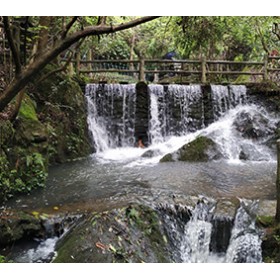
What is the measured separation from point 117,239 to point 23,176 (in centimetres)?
243

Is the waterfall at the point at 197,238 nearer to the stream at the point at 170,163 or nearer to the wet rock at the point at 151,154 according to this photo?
the stream at the point at 170,163

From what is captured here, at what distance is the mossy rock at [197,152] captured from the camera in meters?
6.79

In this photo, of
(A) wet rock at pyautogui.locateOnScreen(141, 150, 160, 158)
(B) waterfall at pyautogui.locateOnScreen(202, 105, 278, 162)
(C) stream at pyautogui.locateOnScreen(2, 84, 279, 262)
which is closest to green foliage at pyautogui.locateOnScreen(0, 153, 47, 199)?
(C) stream at pyautogui.locateOnScreen(2, 84, 279, 262)

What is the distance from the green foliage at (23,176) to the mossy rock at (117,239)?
1518 millimetres

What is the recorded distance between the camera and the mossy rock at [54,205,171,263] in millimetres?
2920

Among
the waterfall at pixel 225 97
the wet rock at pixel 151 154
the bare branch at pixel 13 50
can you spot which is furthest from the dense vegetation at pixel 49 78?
the waterfall at pixel 225 97

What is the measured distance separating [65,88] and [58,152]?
1770 mm

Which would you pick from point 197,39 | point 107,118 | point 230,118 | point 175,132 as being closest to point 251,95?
point 230,118

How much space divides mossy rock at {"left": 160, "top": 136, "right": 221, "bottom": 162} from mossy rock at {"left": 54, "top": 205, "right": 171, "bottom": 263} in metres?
3.11

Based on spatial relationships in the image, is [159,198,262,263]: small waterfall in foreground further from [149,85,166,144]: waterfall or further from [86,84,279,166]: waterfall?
[149,85,166,144]: waterfall

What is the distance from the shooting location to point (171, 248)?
345 centimetres

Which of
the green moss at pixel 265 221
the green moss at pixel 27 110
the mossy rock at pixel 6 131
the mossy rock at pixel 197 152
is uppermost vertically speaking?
the green moss at pixel 27 110

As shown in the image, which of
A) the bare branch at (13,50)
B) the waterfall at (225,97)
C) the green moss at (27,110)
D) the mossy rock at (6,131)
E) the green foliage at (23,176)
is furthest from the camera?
the waterfall at (225,97)
